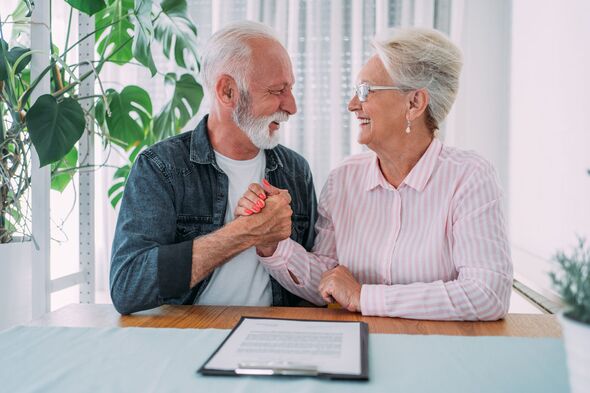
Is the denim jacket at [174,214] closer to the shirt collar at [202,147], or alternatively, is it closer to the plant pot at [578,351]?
the shirt collar at [202,147]

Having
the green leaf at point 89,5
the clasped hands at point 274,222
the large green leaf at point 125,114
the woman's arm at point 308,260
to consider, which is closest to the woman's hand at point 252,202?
the clasped hands at point 274,222

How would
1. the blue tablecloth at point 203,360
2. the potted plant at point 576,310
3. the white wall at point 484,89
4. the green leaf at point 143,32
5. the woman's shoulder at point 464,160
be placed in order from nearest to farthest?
the potted plant at point 576,310, the blue tablecloth at point 203,360, the woman's shoulder at point 464,160, the green leaf at point 143,32, the white wall at point 484,89

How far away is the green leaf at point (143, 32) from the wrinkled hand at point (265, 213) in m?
0.98

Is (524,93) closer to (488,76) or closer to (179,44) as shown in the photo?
(488,76)

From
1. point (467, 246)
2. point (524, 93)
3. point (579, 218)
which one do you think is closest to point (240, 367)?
point (467, 246)

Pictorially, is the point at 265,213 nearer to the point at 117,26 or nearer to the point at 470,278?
the point at 470,278

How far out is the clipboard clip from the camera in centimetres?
81

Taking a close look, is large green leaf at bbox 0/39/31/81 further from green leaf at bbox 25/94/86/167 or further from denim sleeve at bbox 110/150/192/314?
denim sleeve at bbox 110/150/192/314

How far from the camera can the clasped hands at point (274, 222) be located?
4.28 feet

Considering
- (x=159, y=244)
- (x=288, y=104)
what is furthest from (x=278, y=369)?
(x=288, y=104)

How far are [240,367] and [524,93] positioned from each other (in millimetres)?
2667

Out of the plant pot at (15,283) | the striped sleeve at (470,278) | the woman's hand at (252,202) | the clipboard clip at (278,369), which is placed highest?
the woman's hand at (252,202)

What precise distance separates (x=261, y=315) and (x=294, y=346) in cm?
28

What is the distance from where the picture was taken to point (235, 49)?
1.67 m
